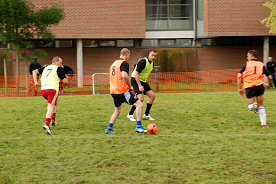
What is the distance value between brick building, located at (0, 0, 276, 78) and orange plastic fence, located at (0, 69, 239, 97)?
505cm

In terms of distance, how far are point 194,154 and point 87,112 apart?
5194 mm

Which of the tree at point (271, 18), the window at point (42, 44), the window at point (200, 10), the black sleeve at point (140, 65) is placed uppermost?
the window at point (200, 10)

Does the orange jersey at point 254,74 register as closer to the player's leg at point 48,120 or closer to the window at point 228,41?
the player's leg at point 48,120

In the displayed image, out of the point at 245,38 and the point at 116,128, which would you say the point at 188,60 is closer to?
the point at 245,38

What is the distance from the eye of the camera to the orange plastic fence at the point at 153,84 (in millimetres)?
16016

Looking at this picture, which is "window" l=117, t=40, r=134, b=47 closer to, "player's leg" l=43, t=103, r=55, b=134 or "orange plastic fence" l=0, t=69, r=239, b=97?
"orange plastic fence" l=0, t=69, r=239, b=97

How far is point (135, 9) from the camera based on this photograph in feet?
74.8

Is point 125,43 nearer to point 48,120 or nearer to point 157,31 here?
point 157,31

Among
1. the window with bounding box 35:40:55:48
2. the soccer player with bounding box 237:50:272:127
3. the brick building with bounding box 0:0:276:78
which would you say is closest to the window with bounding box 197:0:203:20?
the brick building with bounding box 0:0:276:78

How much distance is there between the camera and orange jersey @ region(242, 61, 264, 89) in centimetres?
712

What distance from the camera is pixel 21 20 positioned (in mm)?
16766

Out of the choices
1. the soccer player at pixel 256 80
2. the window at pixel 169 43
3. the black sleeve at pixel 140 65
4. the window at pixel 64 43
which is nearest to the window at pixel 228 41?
the window at pixel 169 43

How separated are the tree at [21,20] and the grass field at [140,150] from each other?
8540 mm

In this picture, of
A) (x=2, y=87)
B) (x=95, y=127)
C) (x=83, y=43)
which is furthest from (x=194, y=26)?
(x=95, y=127)
